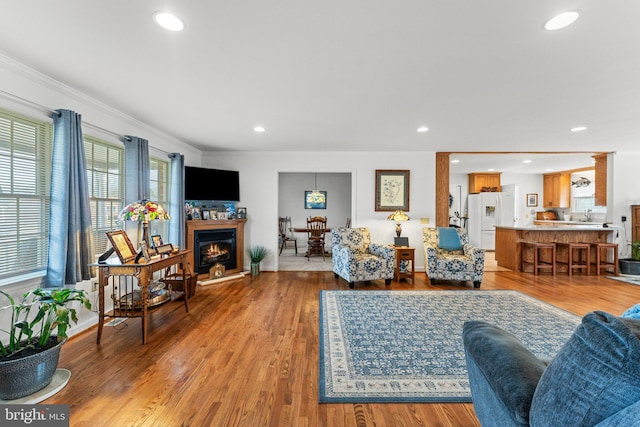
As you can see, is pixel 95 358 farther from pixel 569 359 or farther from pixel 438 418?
pixel 569 359

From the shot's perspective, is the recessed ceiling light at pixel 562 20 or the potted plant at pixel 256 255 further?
the potted plant at pixel 256 255

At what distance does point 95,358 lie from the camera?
7.50 ft

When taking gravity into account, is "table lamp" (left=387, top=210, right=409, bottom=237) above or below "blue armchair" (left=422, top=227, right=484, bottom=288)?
above

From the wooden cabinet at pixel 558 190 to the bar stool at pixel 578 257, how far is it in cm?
343

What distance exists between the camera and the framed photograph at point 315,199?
330 inches

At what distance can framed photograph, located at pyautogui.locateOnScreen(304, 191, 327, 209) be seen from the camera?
27.5 feet

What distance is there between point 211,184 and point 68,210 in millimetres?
2555

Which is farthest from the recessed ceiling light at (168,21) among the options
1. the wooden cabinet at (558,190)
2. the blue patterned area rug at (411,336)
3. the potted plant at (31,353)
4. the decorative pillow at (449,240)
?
the wooden cabinet at (558,190)

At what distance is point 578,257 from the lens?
546 cm

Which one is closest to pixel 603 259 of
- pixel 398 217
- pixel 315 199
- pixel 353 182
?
pixel 398 217

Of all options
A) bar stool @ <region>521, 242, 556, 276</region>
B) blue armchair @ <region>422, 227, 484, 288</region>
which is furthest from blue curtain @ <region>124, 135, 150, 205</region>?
bar stool @ <region>521, 242, 556, 276</region>

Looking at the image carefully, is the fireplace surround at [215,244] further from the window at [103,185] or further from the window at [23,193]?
the window at [23,193]

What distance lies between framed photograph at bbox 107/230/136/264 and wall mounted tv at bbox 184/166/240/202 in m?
2.00

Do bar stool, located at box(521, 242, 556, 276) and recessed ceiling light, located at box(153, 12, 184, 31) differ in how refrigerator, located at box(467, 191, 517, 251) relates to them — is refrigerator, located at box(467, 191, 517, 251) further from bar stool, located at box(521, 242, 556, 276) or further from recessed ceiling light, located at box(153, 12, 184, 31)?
recessed ceiling light, located at box(153, 12, 184, 31)
